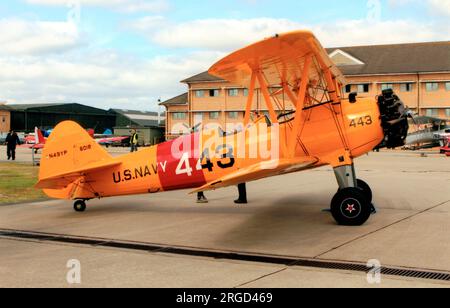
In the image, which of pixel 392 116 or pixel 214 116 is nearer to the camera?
pixel 392 116

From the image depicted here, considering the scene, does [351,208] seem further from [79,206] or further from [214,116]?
[214,116]

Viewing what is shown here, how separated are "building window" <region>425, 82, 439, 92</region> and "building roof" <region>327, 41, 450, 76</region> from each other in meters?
1.35

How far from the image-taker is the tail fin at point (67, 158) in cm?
977

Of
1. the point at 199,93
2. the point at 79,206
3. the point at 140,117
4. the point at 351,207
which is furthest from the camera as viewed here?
the point at 140,117

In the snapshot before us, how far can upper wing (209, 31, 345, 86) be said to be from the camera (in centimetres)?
693

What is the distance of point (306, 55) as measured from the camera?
7922mm

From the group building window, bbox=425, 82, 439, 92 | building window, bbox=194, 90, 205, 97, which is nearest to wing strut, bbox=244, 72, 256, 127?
building window, bbox=425, 82, 439, 92

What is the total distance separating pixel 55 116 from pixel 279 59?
9252 cm

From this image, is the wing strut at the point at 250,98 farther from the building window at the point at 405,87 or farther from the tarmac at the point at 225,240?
the building window at the point at 405,87

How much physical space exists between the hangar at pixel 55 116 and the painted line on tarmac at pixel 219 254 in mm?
80621

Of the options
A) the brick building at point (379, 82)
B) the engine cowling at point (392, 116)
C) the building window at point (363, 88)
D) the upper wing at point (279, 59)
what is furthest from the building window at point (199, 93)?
the engine cowling at point (392, 116)

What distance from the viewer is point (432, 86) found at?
51125 millimetres

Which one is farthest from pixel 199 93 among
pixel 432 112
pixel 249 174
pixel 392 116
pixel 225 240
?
pixel 249 174
